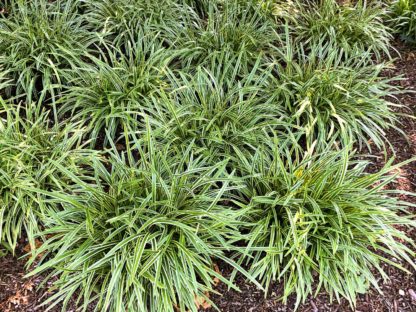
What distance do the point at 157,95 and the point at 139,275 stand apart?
1575 mm

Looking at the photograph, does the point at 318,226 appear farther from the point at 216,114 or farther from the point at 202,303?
the point at 216,114

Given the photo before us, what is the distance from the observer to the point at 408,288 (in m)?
2.88

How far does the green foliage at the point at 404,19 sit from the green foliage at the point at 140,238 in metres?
2.69

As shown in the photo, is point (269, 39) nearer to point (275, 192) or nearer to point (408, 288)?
point (275, 192)

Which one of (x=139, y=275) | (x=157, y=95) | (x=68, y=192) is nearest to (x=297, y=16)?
(x=157, y=95)

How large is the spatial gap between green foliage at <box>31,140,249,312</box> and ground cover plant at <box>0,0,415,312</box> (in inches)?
0.5

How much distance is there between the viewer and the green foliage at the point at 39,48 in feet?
11.5

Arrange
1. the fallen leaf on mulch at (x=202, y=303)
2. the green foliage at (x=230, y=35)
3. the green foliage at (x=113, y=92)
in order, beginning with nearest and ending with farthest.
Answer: the fallen leaf on mulch at (x=202, y=303)
the green foliage at (x=113, y=92)
the green foliage at (x=230, y=35)

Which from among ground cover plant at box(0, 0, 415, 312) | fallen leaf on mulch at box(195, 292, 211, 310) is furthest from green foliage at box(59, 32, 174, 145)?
fallen leaf on mulch at box(195, 292, 211, 310)

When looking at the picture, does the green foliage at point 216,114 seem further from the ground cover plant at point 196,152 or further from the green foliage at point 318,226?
the green foliage at point 318,226

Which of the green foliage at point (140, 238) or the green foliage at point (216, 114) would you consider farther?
the green foliage at point (216, 114)

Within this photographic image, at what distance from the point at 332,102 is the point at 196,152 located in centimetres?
121

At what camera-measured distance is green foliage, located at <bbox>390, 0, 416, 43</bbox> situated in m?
4.14

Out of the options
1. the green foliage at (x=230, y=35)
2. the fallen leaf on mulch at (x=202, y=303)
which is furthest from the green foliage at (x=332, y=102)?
the fallen leaf on mulch at (x=202, y=303)
